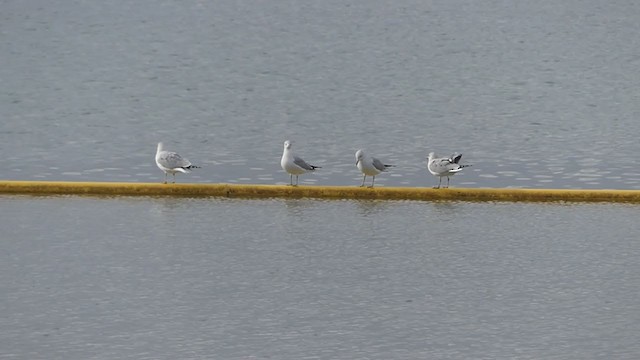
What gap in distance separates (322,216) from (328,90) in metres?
31.5

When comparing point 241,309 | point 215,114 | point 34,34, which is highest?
point 34,34

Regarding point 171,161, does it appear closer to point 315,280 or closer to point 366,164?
point 366,164

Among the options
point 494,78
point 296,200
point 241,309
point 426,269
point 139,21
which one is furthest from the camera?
point 139,21

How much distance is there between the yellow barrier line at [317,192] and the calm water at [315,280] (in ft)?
1.22

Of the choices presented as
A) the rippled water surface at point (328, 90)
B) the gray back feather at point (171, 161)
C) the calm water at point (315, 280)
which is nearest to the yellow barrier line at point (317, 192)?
the calm water at point (315, 280)

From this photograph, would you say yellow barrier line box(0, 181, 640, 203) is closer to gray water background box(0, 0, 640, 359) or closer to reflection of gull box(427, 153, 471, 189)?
gray water background box(0, 0, 640, 359)

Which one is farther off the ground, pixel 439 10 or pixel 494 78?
pixel 439 10

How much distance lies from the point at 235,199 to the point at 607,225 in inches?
259

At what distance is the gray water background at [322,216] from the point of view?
62.8 feet

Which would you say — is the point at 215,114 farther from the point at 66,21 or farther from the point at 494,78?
the point at 66,21

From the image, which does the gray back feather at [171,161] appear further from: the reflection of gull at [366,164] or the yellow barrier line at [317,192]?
the reflection of gull at [366,164]

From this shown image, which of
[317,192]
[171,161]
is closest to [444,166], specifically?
[317,192]

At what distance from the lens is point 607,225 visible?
85.5 ft

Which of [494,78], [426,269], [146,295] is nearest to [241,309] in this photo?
[146,295]
